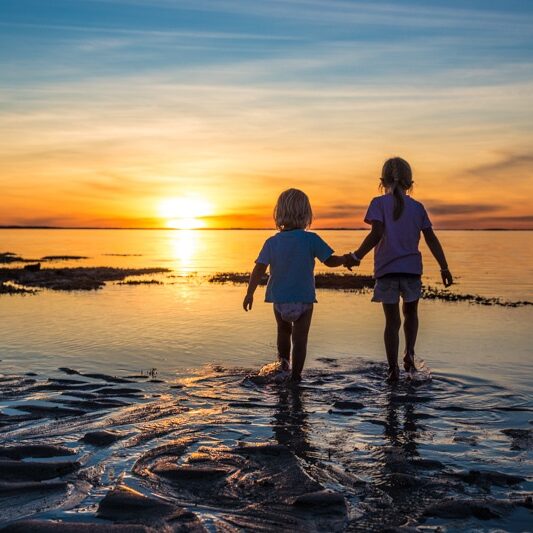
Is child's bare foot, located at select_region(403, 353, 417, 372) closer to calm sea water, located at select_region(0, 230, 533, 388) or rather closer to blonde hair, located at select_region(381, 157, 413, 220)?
calm sea water, located at select_region(0, 230, 533, 388)

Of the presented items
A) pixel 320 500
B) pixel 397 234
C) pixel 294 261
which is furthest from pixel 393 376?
pixel 320 500

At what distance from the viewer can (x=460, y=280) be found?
107ft

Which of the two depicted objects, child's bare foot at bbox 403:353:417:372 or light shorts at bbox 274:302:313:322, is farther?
child's bare foot at bbox 403:353:417:372

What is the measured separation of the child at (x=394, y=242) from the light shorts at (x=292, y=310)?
3.40 ft

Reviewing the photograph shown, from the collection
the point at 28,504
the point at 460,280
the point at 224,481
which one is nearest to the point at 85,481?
the point at 28,504

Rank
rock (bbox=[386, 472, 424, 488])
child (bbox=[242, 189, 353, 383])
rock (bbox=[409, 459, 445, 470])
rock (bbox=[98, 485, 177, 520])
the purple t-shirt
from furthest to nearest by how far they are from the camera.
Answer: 1. the purple t-shirt
2. child (bbox=[242, 189, 353, 383])
3. rock (bbox=[409, 459, 445, 470])
4. rock (bbox=[386, 472, 424, 488])
5. rock (bbox=[98, 485, 177, 520])

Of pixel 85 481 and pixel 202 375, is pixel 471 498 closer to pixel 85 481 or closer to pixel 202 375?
pixel 85 481

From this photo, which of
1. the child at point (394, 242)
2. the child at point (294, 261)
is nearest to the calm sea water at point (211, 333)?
the child at point (394, 242)

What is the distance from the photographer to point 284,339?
9.01 metres

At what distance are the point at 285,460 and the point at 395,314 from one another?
4.28 m

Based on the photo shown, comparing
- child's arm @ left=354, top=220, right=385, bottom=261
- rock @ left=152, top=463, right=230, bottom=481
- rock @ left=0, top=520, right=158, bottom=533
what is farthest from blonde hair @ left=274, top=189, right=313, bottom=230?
rock @ left=0, top=520, right=158, bottom=533

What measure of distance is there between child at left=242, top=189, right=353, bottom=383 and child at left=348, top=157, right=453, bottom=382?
716mm

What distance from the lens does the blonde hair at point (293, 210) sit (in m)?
8.55

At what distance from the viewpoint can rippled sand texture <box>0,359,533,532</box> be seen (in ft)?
13.4
